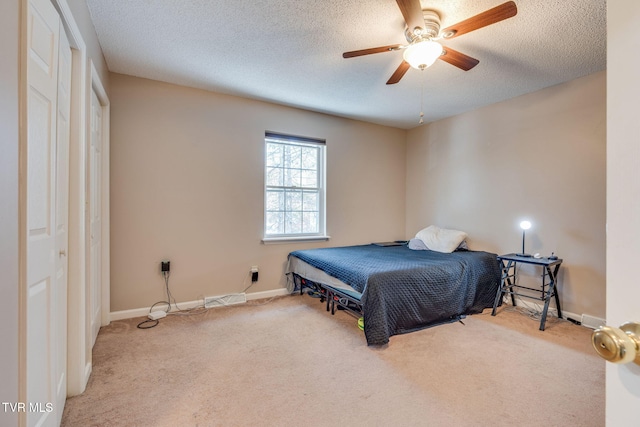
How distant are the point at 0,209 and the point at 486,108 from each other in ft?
14.1

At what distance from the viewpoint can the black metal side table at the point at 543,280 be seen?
2745 millimetres

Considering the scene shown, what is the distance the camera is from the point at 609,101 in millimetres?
475

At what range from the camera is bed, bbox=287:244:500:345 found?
7.84 ft

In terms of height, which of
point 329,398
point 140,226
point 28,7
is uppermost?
point 28,7

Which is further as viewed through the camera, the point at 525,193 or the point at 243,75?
the point at 525,193

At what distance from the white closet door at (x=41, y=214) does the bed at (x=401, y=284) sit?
73.7 inches

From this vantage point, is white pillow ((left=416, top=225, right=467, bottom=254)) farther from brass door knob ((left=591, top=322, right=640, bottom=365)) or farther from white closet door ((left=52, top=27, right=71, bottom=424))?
white closet door ((left=52, top=27, right=71, bottom=424))

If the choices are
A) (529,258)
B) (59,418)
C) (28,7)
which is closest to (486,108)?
(529,258)

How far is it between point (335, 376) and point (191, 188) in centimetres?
240

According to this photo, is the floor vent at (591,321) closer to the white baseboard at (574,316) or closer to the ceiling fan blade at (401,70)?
the white baseboard at (574,316)

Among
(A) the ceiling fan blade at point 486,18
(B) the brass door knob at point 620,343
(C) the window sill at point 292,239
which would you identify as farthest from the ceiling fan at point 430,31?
(C) the window sill at point 292,239

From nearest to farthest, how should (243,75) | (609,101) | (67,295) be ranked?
(609,101)
(67,295)
(243,75)

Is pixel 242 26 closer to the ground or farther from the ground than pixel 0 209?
farther from the ground

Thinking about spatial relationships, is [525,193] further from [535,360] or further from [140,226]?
[140,226]
